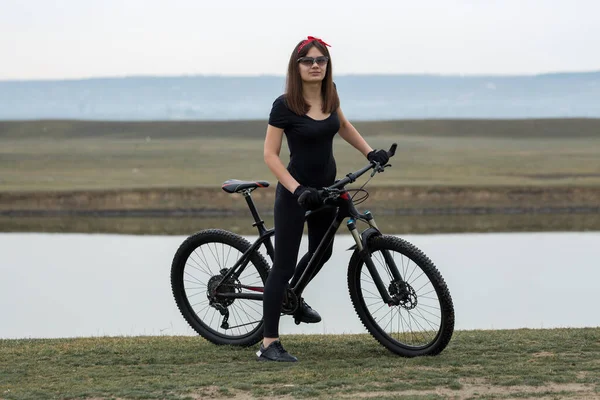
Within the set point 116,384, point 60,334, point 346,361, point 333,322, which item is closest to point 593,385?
point 346,361

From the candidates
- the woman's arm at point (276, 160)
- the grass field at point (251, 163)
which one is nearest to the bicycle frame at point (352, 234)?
the woman's arm at point (276, 160)

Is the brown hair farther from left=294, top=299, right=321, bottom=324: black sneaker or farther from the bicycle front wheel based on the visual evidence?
left=294, top=299, right=321, bottom=324: black sneaker

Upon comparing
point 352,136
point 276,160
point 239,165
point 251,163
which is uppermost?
point 251,163

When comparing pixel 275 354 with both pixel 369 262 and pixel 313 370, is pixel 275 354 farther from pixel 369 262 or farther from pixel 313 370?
pixel 369 262

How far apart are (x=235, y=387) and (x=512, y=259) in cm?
1537

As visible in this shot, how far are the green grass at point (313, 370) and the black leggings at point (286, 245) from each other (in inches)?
15.3

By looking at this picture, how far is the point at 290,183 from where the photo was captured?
272 inches

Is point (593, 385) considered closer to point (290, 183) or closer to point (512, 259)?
point (290, 183)

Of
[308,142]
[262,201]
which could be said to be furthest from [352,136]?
[262,201]

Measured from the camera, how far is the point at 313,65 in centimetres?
688

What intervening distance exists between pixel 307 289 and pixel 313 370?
11.3 meters

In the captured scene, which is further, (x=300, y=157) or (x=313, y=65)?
(x=300, y=157)

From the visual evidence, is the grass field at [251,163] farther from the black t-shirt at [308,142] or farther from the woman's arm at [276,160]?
the woman's arm at [276,160]

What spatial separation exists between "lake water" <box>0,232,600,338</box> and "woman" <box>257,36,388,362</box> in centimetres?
466
